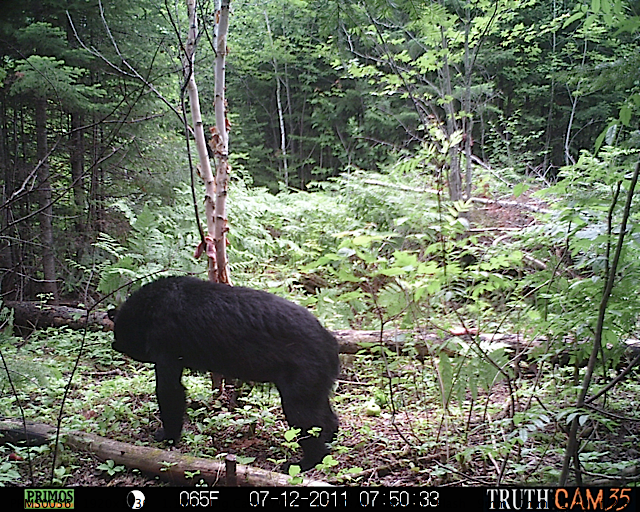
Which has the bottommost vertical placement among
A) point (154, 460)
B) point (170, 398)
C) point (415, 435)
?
point (154, 460)

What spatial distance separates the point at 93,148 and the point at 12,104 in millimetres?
1063

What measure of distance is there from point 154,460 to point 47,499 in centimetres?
70

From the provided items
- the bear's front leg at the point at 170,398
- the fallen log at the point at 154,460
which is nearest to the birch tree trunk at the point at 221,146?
the bear's front leg at the point at 170,398

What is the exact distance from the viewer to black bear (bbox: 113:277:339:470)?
3.20 meters

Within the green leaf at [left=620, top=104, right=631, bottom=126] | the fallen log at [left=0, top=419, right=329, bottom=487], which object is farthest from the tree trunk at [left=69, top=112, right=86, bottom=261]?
the green leaf at [left=620, top=104, right=631, bottom=126]


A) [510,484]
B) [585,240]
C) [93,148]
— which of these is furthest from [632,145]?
[93,148]

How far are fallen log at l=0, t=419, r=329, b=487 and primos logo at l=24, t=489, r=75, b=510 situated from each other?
567 mm

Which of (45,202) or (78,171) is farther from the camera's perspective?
(78,171)

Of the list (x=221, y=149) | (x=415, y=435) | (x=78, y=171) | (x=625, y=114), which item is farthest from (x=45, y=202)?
(x=625, y=114)

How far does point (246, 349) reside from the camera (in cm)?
323

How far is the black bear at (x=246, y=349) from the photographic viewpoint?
10.5ft

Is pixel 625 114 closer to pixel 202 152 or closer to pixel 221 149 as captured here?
pixel 221 149

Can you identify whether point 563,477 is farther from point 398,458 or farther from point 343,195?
point 343,195

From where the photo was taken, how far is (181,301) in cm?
340
